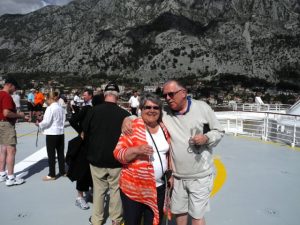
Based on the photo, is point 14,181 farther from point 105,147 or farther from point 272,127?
point 272,127

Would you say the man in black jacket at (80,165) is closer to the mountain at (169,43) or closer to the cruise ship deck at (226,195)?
the cruise ship deck at (226,195)

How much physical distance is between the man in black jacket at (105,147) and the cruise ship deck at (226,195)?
0.58m

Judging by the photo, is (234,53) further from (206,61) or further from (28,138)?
(28,138)

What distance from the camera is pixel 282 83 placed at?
78.6m

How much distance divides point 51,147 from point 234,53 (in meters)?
82.4

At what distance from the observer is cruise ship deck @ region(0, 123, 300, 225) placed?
152 inches

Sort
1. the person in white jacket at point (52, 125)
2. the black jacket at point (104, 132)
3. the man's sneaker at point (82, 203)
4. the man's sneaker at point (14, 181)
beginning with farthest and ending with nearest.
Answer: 1. the person in white jacket at point (52, 125)
2. the man's sneaker at point (14, 181)
3. the man's sneaker at point (82, 203)
4. the black jacket at point (104, 132)

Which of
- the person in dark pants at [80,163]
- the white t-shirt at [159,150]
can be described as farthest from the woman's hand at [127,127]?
the person in dark pants at [80,163]

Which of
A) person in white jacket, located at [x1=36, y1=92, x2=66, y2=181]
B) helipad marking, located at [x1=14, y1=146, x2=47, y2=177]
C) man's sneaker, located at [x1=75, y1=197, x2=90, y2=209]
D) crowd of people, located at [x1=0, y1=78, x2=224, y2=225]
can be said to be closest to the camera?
crowd of people, located at [x1=0, y1=78, x2=224, y2=225]

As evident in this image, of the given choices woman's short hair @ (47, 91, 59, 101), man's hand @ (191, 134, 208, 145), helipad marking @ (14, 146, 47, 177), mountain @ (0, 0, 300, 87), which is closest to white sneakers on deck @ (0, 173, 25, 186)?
helipad marking @ (14, 146, 47, 177)

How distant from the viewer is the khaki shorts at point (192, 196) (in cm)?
263

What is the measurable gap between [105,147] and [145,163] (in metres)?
0.85

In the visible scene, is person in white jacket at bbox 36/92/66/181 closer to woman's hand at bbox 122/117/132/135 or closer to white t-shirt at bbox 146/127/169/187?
woman's hand at bbox 122/117/132/135

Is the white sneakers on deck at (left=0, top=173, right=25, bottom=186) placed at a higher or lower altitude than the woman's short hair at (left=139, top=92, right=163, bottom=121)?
lower
